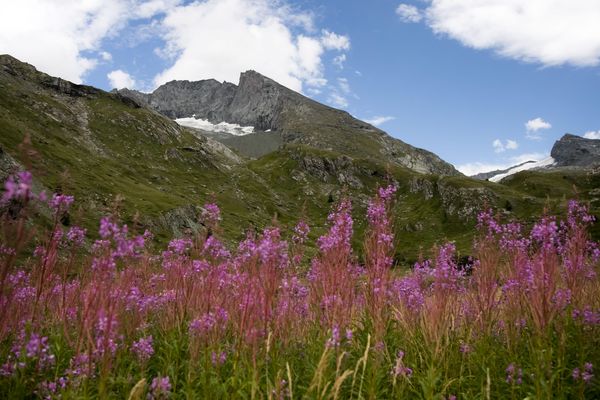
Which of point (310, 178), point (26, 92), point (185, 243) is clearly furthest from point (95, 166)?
point (185, 243)

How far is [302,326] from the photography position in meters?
7.35

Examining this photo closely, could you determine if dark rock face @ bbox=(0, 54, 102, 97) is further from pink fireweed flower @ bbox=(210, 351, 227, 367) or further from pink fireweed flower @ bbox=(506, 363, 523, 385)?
pink fireweed flower @ bbox=(506, 363, 523, 385)

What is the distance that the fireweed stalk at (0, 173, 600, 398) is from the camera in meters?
4.66

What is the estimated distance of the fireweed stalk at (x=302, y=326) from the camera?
15.3 feet

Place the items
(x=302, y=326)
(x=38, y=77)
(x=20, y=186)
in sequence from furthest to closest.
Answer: (x=38, y=77), (x=302, y=326), (x=20, y=186)

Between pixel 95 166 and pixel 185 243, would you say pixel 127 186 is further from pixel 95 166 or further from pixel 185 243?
pixel 185 243

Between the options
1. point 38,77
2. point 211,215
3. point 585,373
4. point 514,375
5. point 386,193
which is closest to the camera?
point 585,373

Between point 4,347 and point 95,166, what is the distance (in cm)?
9638

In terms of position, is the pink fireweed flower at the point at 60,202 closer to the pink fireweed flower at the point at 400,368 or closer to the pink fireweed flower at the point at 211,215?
the pink fireweed flower at the point at 211,215

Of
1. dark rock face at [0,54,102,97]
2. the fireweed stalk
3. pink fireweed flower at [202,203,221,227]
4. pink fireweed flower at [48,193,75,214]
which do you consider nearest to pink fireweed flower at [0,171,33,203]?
the fireweed stalk

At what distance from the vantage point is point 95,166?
9225 cm

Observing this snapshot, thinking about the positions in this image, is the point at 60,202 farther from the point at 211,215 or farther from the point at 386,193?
the point at 386,193

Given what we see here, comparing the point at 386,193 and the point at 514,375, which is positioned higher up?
the point at 386,193

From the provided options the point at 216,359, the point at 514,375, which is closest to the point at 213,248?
the point at 216,359
